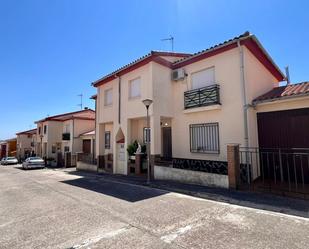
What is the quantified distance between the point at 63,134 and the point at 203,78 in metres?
22.3

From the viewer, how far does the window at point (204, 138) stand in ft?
37.2

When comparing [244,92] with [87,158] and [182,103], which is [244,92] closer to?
[182,103]

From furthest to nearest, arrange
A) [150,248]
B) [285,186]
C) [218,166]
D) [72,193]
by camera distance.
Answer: [218,166]
[72,193]
[285,186]
[150,248]

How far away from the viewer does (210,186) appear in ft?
29.8

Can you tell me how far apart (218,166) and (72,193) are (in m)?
7.27

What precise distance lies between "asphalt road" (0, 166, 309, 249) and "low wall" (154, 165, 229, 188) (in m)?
1.98

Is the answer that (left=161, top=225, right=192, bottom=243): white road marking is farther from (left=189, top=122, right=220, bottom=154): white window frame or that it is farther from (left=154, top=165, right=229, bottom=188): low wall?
(left=189, top=122, right=220, bottom=154): white window frame

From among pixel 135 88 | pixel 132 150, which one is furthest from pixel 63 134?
pixel 135 88

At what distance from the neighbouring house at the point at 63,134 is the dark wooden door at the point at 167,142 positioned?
15.2m

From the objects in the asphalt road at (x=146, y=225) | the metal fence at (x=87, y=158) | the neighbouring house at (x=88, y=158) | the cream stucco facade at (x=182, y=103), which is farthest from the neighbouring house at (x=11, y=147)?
the asphalt road at (x=146, y=225)

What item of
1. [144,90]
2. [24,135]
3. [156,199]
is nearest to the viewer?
[156,199]

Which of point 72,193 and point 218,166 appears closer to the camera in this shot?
point 72,193

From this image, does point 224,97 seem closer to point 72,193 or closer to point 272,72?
point 272,72

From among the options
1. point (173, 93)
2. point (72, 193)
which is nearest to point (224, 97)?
point (173, 93)
